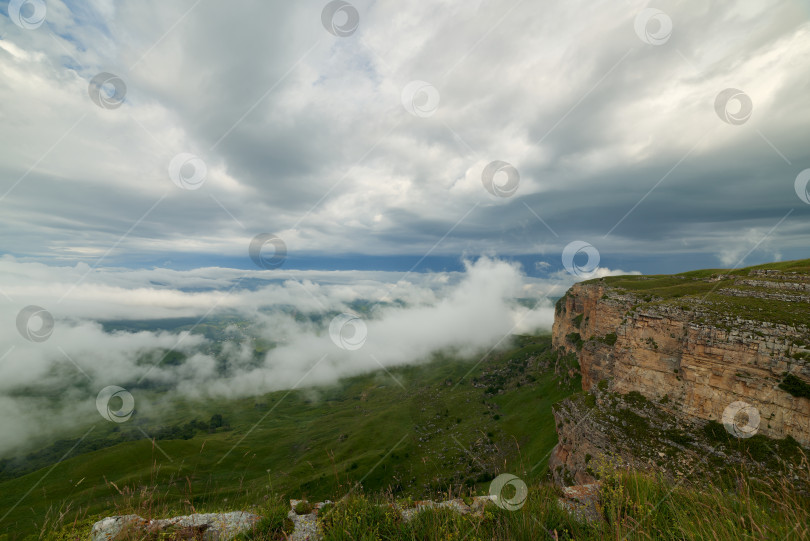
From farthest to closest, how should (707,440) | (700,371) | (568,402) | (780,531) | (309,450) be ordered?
1. (309,450)
2. (568,402)
3. (700,371)
4. (707,440)
5. (780,531)

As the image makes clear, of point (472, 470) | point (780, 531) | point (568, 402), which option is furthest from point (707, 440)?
point (472, 470)

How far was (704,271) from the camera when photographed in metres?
62.1

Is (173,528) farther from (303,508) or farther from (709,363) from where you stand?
(709,363)

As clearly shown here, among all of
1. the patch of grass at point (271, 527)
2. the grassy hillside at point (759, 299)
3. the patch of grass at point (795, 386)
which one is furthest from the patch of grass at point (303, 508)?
the grassy hillside at point (759, 299)

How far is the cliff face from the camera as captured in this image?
24734 millimetres

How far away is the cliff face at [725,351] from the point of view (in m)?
24.7

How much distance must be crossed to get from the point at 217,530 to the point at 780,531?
1127 centimetres

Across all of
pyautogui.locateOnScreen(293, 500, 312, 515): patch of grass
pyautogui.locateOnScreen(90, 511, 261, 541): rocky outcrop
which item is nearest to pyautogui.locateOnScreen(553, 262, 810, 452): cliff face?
pyautogui.locateOnScreen(293, 500, 312, 515): patch of grass

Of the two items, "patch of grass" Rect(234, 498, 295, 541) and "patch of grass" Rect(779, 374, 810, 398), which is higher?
"patch of grass" Rect(234, 498, 295, 541)

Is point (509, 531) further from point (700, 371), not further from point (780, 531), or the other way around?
point (700, 371)

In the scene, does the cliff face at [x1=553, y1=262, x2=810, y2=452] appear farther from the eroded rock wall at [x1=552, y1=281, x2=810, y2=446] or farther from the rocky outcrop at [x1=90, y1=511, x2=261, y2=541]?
the rocky outcrop at [x1=90, y1=511, x2=261, y2=541]

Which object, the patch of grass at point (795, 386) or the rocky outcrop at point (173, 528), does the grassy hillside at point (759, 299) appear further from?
the rocky outcrop at point (173, 528)

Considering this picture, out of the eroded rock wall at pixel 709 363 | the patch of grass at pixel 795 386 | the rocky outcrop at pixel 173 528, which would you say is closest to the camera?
the rocky outcrop at pixel 173 528

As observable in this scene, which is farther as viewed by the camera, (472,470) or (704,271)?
(472,470)
